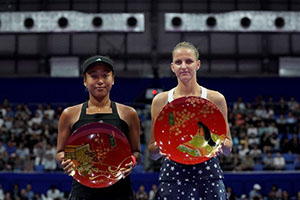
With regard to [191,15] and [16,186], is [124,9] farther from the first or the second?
[16,186]

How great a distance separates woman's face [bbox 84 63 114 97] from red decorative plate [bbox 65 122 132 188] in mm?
230

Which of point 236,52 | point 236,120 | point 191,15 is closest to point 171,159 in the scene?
point 191,15

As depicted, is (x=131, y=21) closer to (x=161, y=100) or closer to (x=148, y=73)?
(x=148, y=73)

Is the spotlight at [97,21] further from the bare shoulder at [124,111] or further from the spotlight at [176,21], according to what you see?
the bare shoulder at [124,111]

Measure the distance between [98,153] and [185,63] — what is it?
0.80 metres

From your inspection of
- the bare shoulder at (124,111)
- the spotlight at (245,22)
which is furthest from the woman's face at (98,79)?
the spotlight at (245,22)

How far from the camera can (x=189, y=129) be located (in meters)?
2.71

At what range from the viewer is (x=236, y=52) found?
58.4 feet

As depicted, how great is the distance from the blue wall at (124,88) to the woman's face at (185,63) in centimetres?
1203

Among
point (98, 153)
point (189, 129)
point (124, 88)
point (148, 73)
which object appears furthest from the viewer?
point (148, 73)

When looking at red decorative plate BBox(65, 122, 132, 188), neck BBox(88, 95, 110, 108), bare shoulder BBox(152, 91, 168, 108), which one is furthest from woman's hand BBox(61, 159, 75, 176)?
bare shoulder BBox(152, 91, 168, 108)

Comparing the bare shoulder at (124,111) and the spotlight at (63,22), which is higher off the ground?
Answer: the spotlight at (63,22)

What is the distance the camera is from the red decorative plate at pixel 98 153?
2533mm

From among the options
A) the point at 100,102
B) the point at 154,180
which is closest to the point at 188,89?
the point at 100,102
